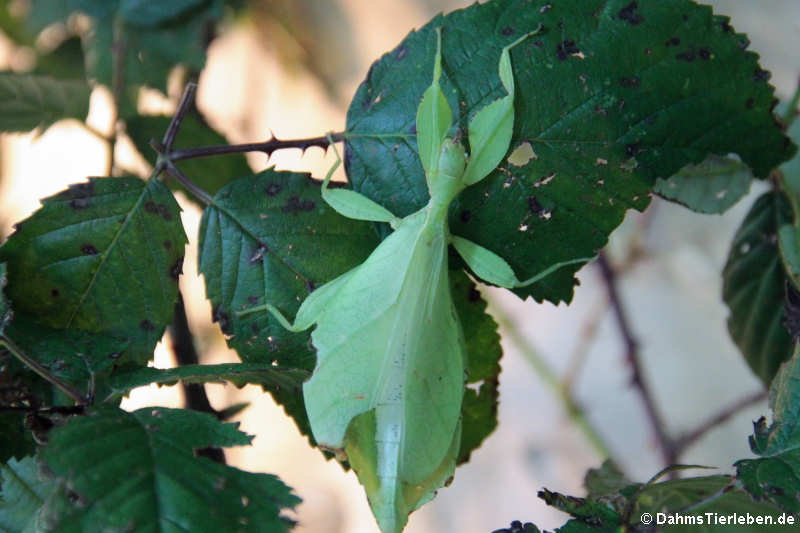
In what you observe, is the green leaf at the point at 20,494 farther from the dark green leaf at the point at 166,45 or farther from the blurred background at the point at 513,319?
the blurred background at the point at 513,319

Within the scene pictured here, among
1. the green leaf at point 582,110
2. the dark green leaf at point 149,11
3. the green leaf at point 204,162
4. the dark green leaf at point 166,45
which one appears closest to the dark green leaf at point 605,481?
the green leaf at point 582,110

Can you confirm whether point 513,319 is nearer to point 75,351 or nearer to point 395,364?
point 395,364

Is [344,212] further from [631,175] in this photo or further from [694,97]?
[694,97]

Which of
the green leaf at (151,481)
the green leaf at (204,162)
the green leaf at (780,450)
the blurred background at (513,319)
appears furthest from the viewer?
the blurred background at (513,319)

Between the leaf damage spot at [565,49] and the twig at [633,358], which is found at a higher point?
the leaf damage spot at [565,49]

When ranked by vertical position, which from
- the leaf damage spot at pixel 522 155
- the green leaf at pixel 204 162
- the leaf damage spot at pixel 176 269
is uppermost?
the green leaf at pixel 204 162

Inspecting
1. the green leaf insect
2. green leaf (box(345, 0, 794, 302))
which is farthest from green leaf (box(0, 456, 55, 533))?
green leaf (box(345, 0, 794, 302))

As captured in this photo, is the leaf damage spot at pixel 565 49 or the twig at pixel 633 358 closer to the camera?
the leaf damage spot at pixel 565 49

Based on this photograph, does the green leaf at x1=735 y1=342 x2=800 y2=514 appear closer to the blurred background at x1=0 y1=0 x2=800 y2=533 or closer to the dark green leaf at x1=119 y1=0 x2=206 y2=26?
the blurred background at x1=0 y1=0 x2=800 y2=533
